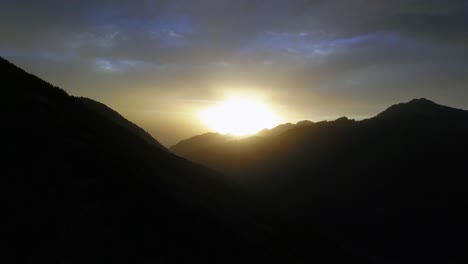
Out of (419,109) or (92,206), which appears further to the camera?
(419,109)

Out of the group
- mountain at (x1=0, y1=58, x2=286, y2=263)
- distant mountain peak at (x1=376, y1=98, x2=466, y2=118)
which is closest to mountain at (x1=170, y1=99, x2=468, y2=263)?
distant mountain peak at (x1=376, y1=98, x2=466, y2=118)

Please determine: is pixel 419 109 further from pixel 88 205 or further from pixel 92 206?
pixel 88 205

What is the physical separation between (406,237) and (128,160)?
46201 mm

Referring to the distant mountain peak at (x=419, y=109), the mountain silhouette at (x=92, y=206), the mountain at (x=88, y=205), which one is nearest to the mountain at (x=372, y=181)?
the distant mountain peak at (x=419, y=109)

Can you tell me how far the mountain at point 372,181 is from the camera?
53875 mm

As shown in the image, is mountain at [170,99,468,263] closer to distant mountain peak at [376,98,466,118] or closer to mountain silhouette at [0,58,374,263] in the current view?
distant mountain peak at [376,98,466,118]

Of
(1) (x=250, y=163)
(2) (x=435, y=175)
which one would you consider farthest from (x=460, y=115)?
(1) (x=250, y=163)

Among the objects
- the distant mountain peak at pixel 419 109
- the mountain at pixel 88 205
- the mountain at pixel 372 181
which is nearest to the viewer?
the mountain at pixel 88 205

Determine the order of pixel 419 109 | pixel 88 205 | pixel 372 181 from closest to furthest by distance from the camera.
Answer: pixel 88 205 < pixel 372 181 < pixel 419 109

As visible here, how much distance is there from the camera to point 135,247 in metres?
16.5

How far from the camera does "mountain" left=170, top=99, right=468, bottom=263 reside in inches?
2121

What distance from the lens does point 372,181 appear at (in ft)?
236

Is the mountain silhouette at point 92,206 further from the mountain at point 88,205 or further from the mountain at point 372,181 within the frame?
the mountain at point 372,181

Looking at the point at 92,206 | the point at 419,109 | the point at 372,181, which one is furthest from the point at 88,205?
the point at 419,109
